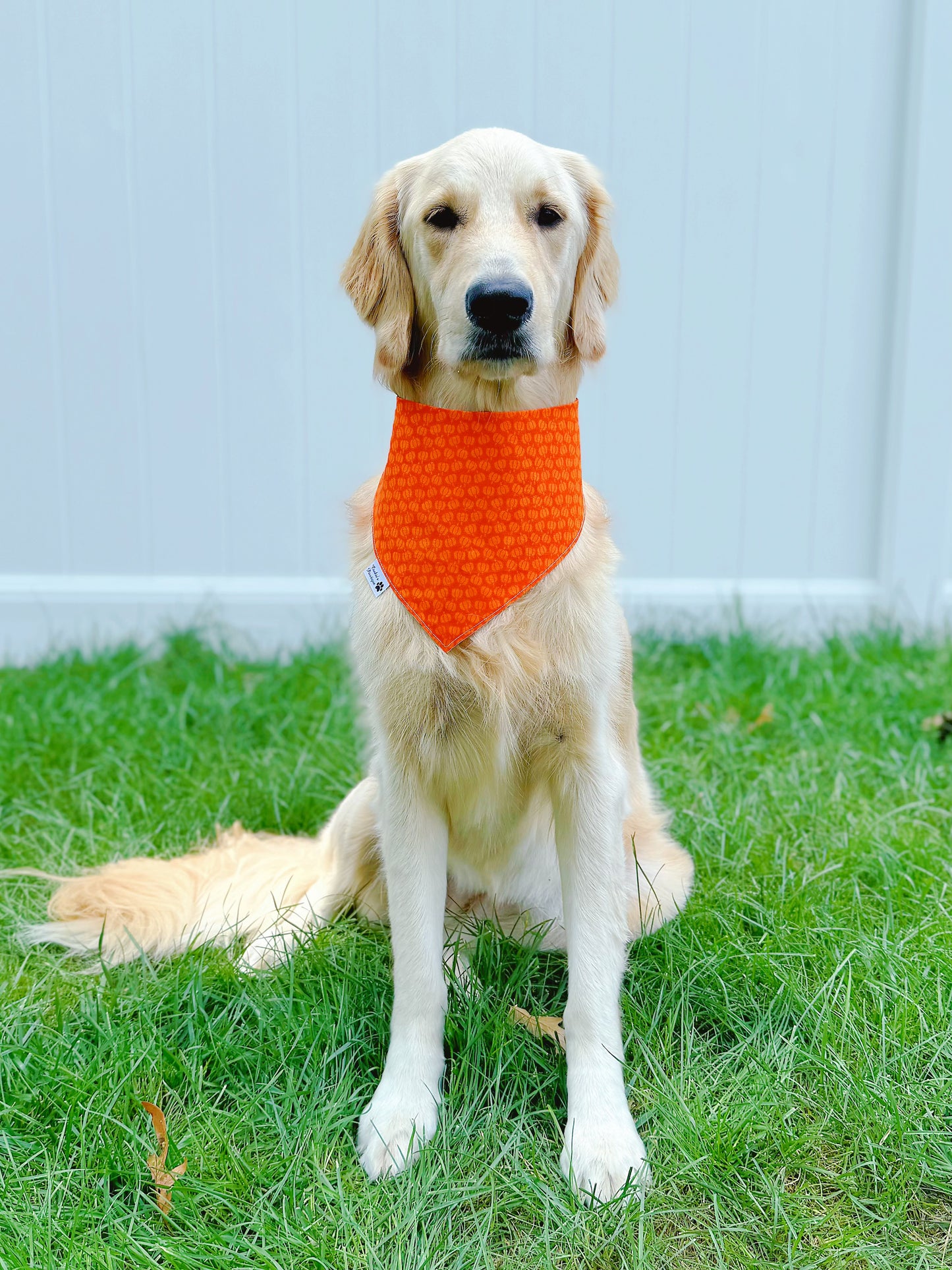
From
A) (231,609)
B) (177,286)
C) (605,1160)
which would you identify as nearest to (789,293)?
(177,286)

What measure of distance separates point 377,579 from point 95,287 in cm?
252

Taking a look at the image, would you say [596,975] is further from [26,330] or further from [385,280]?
[26,330]

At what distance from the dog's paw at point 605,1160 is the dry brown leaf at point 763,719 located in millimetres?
1651

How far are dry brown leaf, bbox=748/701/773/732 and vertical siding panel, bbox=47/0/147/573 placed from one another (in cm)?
222

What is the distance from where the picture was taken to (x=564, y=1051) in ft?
5.59

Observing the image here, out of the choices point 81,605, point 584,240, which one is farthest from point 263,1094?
point 81,605

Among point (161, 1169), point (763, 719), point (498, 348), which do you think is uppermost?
point (498, 348)

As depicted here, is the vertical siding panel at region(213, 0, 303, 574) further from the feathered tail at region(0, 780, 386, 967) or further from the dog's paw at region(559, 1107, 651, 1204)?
the dog's paw at region(559, 1107, 651, 1204)

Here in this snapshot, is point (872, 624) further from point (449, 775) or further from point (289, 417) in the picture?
point (449, 775)

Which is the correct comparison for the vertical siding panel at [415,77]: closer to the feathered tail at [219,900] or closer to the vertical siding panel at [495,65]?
the vertical siding panel at [495,65]

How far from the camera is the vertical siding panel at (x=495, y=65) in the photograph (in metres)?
3.46

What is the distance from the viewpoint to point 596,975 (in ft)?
5.31

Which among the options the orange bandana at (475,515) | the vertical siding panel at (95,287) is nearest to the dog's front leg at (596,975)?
the orange bandana at (475,515)

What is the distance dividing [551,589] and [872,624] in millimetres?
2516
